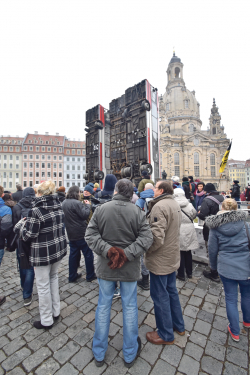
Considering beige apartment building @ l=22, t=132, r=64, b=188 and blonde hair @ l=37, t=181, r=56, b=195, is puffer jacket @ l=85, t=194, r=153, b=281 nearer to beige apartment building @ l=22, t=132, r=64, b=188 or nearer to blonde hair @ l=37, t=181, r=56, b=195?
blonde hair @ l=37, t=181, r=56, b=195

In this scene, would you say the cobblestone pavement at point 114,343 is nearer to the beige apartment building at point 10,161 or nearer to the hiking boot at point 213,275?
the hiking boot at point 213,275

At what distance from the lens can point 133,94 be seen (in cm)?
1390

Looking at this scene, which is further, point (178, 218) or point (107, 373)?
point (178, 218)

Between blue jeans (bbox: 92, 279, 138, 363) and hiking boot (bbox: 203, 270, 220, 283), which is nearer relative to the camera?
blue jeans (bbox: 92, 279, 138, 363)

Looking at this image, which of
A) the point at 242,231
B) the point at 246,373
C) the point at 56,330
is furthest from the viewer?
the point at 56,330

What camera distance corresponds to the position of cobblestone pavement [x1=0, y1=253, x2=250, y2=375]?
2047 millimetres

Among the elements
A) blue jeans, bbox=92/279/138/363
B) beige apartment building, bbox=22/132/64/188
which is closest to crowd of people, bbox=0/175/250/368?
blue jeans, bbox=92/279/138/363

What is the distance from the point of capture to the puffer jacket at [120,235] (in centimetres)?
203

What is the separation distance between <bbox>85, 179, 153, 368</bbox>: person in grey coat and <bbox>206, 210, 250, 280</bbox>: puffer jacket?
3.67 ft

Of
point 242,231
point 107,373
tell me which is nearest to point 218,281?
point 242,231

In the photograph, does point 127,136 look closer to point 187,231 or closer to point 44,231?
point 187,231

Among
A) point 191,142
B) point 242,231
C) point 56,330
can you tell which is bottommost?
point 56,330

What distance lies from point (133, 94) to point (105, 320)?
15.1m

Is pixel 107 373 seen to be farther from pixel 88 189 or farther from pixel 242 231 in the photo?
pixel 88 189
